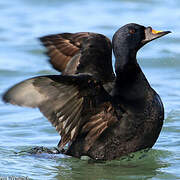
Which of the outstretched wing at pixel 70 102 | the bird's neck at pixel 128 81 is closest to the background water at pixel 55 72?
the outstretched wing at pixel 70 102

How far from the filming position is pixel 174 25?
13.1 m

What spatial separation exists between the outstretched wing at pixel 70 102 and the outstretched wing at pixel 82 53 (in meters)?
0.79

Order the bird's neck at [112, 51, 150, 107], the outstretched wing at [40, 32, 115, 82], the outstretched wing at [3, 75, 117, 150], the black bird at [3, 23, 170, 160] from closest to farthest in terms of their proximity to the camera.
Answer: the outstretched wing at [3, 75, 117, 150]
the black bird at [3, 23, 170, 160]
the bird's neck at [112, 51, 150, 107]
the outstretched wing at [40, 32, 115, 82]

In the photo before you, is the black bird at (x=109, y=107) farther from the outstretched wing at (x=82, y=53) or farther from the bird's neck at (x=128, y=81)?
the outstretched wing at (x=82, y=53)

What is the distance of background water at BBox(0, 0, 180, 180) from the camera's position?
6.65 metres

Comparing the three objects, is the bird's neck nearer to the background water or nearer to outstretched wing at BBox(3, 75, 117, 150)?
outstretched wing at BBox(3, 75, 117, 150)

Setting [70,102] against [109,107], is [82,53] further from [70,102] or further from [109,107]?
[70,102]

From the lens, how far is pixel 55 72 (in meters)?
11.4

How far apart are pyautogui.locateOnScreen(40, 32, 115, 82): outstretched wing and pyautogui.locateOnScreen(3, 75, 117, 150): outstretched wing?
788 millimetres

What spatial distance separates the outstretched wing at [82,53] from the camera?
7.24m

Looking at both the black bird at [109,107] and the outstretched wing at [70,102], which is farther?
the black bird at [109,107]

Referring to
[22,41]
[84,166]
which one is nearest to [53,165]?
[84,166]

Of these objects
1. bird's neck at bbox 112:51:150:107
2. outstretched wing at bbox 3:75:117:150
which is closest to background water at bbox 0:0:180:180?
outstretched wing at bbox 3:75:117:150

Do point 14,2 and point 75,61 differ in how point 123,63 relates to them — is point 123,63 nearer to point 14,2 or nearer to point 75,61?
point 75,61
